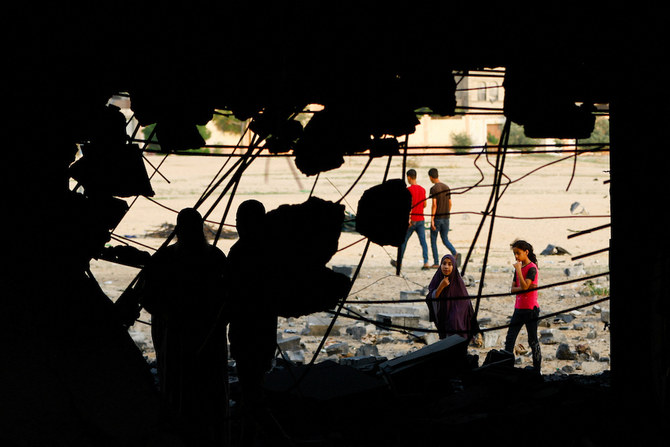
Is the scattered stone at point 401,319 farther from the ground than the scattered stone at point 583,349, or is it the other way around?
the scattered stone at point 401,319

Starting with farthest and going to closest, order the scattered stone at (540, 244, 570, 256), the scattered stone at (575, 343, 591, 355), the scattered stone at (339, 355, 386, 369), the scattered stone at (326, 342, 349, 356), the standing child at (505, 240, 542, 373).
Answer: the scattered stone at (540, 244, 570, 256) < the scattered stone at (326, 342, 349, 356) < the scattered stone at (575, 343, 591, 355) < the standing child at (505, 240, 542, 373) < the scattered stone at (339, 355, 386, 369)

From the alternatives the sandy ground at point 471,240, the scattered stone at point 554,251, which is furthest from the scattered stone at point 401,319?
the scattered stone at point 554,251

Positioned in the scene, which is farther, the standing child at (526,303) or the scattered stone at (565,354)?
the scattered stone at (565,354)

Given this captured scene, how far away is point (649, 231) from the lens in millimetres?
3260

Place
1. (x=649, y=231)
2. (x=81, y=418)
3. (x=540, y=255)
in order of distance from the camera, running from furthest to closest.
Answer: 1. (x=540, y=255)
2. (x=649, y=231)
3. (x=81, y=418)

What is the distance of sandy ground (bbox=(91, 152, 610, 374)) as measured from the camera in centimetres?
904

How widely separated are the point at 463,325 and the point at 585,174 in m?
20.6

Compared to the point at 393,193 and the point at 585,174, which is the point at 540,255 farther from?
the point at 585,174

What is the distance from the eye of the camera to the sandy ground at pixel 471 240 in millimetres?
9039

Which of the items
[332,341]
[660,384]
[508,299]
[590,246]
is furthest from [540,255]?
[660,384]

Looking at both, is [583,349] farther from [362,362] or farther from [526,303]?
[362,362]

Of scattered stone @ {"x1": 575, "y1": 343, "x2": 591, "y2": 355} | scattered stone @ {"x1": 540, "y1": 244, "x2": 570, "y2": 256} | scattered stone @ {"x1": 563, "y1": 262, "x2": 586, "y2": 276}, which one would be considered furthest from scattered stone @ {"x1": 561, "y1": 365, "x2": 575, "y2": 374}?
scattered stone @ {"x1": 540, "y1": 244, "x2": 570, "y2": 256}

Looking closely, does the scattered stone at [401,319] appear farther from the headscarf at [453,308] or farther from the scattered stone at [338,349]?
the headscarf at [453,308]

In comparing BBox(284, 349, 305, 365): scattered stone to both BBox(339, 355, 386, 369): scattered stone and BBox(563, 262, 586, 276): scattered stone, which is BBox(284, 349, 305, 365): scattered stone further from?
BBox(563, 262, 586, 276): scattered stone
